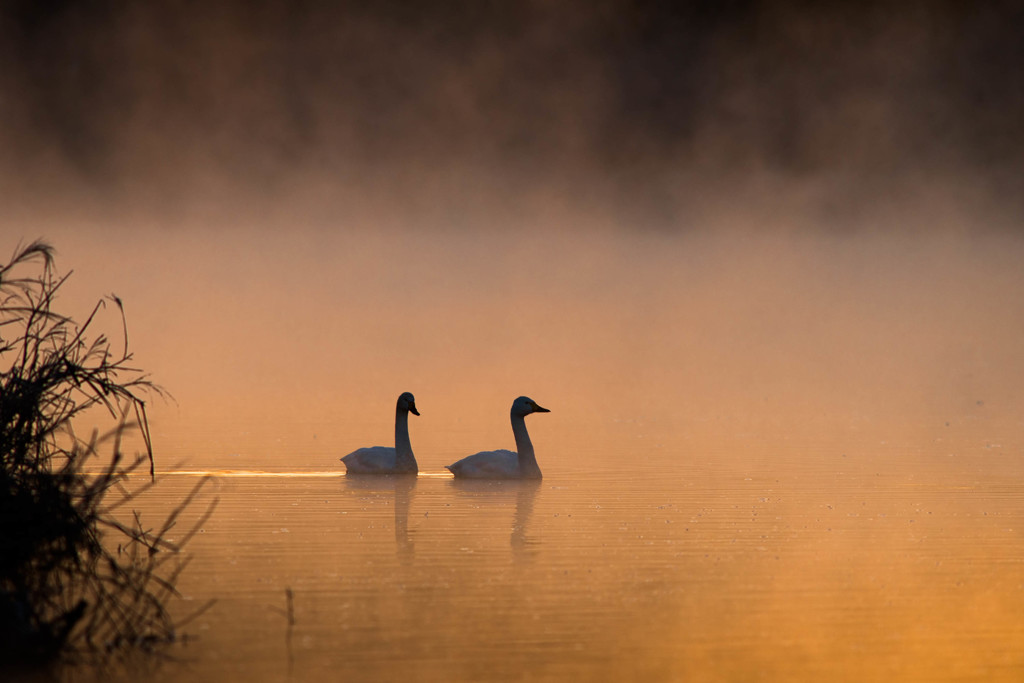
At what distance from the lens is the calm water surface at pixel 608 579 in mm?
5078

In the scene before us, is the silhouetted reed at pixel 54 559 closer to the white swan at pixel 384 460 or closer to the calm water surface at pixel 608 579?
the calm water surface at pixel 608 579

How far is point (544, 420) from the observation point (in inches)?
605

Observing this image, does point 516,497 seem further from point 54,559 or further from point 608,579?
point 54,559

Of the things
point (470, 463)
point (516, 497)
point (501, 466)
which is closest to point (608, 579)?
point (516, 497)

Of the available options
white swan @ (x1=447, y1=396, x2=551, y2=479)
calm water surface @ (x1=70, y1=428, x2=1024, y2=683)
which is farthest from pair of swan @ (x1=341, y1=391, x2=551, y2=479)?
calm water surface @ (x1=70, y1=428, x2=1024, y2=683)

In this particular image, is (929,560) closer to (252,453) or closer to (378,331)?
(252,453)

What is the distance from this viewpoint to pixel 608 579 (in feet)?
21.2

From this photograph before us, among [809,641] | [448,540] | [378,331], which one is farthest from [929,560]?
[378,331]

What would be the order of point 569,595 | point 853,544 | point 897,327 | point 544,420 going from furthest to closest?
point 897,327, point 544,420, point 853,544, point 569,595

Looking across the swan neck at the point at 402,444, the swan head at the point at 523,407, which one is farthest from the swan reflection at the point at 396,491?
the swan head at the point at 523,407

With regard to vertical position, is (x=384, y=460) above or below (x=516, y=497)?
above

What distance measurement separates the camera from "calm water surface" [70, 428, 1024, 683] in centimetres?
508

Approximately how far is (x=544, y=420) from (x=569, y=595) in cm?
927

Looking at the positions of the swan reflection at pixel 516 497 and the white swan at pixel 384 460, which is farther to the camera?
the white swan at pixel 384 460
